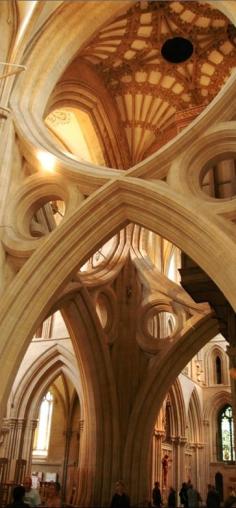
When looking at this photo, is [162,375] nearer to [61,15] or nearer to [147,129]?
[147,129]

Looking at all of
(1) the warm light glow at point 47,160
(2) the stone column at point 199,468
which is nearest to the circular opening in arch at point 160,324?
(1) the warm light glow at point 47,160

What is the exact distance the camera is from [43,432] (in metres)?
21.4

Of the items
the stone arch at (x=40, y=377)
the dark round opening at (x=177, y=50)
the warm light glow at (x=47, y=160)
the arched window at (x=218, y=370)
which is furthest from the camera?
the arched window at (x=218, y=370)

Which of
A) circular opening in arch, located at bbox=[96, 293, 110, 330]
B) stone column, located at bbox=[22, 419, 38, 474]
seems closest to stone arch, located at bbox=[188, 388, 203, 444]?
stone column, located at bbox=[22, 419, 38, 474]

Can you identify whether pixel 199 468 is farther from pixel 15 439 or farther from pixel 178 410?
pixel 15 439

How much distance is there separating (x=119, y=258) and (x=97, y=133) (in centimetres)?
365

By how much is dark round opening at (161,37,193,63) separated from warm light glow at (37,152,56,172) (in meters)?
5.98

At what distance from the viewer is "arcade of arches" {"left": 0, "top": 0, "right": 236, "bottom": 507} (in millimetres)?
8680

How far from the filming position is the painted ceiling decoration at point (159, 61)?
513 inches

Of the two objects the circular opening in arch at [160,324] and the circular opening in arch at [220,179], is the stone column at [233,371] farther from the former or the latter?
the circular opening in arch at [160,324]

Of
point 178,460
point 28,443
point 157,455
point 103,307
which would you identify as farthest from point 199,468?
point 103,307

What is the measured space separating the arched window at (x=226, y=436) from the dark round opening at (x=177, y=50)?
17.0m

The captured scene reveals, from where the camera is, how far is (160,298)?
46.8 feet

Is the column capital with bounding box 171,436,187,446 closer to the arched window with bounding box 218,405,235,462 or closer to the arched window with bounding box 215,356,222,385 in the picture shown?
the arched window with bounding box 218,405,235,462
